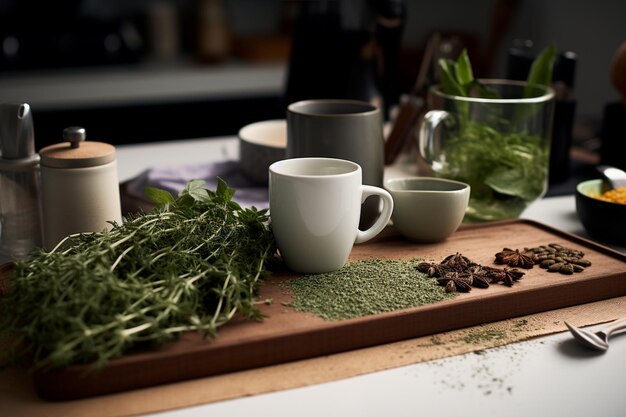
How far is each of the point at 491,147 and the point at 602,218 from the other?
208mm

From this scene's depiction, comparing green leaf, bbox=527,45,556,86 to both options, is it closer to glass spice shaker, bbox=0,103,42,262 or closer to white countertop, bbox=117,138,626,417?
white countertop, bbox=117,138,626,417

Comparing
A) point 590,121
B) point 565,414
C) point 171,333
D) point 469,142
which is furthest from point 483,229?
point 590,121

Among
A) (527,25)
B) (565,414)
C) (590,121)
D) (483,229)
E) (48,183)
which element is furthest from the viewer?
(527,25)

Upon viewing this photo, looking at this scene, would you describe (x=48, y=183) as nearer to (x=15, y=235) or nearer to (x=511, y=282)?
(x=15, y=235)

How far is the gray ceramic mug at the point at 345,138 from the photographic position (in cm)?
104

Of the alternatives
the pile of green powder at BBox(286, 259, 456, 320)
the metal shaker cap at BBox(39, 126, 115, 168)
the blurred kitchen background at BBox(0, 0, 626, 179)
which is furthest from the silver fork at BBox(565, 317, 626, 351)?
the blurred kitchen background at BBox(0, 0, 626, 179)

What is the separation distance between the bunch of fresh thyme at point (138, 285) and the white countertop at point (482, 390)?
0.33 ft

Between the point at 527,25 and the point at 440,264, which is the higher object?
the point at 527,25

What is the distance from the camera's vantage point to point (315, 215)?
0.89m

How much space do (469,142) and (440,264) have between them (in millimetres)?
307

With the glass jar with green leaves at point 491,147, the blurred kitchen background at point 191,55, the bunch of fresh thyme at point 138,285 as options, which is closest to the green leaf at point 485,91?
the glass jar with green leaves at point 491,147

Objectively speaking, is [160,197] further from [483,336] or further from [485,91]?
[485,91]

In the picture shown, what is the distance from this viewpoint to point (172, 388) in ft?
2.37

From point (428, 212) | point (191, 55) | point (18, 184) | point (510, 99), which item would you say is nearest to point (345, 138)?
point (428, 212)
